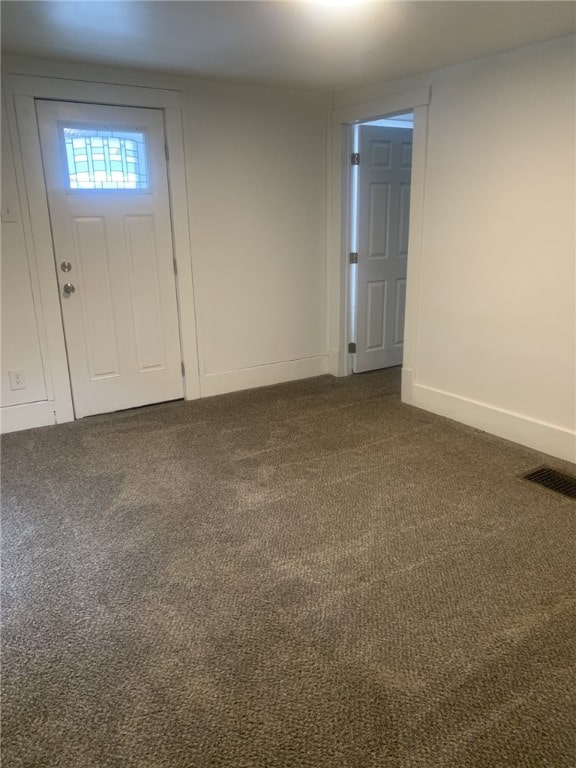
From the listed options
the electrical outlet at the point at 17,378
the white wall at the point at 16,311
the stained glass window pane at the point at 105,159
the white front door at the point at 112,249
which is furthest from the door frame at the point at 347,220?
the electrical outlet at the point at 17,378

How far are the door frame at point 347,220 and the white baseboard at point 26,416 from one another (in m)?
2.32

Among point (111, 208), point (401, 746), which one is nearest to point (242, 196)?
point (111, 208)

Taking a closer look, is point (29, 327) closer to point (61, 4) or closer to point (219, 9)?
point (61, 4)

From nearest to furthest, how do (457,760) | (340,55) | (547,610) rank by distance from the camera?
(457,760), (547,610), (340,55)

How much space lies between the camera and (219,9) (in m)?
2.28

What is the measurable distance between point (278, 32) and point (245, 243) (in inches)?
67.3

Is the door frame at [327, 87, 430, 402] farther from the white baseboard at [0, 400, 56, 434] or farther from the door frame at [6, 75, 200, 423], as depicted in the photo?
the white baseboard at [0, 400, 56, 434]

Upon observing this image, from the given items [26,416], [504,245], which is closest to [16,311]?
[26,416]

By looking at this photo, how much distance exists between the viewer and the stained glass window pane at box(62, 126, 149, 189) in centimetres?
344

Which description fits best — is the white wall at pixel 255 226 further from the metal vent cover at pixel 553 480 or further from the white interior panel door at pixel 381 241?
Answer: the metal vent cover at pixel 553 480

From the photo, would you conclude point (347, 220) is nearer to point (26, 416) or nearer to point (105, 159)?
point (105, 159)

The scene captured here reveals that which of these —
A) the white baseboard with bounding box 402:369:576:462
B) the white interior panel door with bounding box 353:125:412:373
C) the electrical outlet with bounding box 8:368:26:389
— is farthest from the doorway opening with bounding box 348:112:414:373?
the electrical outlet with bounding box 8:368:26:389

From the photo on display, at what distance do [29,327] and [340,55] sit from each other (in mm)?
2483

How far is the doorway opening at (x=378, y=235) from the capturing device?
14.4 ft
